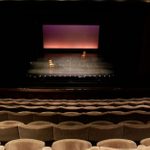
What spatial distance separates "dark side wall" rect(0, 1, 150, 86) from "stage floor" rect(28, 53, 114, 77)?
301mm

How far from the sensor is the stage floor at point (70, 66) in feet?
30.5

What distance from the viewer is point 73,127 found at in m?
2.89

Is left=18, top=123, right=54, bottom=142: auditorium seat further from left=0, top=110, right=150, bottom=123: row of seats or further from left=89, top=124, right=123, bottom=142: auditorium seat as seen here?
left=0, top=110, right=150, bottom=123: row of seats

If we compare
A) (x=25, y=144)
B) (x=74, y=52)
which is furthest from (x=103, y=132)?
(x=74, y=52)

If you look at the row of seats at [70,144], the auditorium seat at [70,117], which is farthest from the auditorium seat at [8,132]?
the auditorium seat at [70,117]

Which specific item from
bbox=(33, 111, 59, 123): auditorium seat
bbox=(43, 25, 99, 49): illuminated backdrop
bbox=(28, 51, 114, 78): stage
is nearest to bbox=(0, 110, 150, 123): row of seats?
bbox=(33, 111, 59, 123): auditorium seat

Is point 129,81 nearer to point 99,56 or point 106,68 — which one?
point 106,68

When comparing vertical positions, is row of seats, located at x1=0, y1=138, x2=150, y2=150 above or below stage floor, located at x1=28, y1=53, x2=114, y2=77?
below

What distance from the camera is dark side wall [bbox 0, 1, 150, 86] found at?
28.6 ft

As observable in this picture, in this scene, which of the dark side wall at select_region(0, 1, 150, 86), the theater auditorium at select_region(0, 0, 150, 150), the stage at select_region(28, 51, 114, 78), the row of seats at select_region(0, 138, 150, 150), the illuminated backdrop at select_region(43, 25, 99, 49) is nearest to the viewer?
the row of seats at select_region(0, 138, 150, 150)

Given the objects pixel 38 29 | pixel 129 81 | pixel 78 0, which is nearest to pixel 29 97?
pixel 78 0

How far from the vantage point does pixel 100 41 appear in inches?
429

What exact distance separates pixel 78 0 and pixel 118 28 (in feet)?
10.6

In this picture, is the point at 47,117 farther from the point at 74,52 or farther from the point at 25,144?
the point at 74,52
